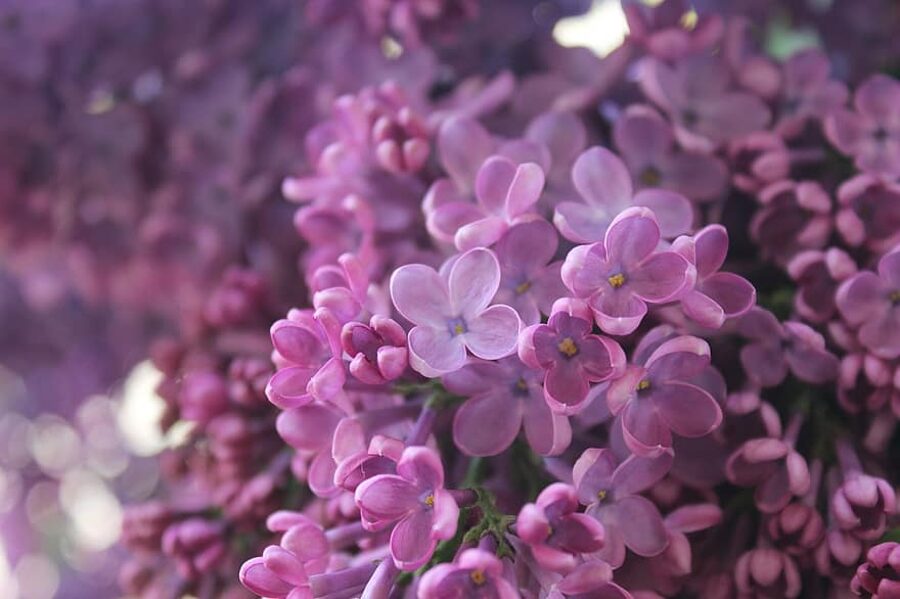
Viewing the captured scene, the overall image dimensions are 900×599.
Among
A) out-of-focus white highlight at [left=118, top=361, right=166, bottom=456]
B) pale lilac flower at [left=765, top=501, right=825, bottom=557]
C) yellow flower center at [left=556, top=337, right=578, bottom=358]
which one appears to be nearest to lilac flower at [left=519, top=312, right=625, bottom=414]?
yellow flower center at [left=556, top=337, right=578, bottom=358]

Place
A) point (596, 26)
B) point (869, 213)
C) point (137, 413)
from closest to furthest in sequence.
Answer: point (869, 213)
point (596, 26)
point (137, 413)

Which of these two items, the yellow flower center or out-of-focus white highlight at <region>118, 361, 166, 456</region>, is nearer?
the yellow flower center

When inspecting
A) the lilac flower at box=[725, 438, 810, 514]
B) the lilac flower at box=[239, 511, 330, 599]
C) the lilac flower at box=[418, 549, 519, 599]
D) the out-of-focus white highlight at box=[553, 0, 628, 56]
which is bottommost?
the lilac flower at box=[725, 438, 810, 514]

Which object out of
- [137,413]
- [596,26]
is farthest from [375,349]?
[137,413]

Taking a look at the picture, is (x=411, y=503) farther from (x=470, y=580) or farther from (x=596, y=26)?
(x=596, y=26)

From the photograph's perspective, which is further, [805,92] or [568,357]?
[805,92]

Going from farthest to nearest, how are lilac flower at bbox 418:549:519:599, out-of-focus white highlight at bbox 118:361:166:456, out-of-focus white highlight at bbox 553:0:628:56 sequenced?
out-of-focus white highlight at bbox 118:361:166:456, out-of-focus white highlight at bbox 553:0:628:56, lilac flower at bbox 418:549:519:599

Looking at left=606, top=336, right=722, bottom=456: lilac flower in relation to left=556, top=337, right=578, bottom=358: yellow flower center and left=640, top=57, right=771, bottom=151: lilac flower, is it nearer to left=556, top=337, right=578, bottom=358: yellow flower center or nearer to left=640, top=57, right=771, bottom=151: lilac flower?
left=556, top=337, right=578, bottom=358: yellow flower center

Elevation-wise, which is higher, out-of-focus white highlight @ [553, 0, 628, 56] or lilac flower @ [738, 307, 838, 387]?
out-of-focus white highlight @ [553, 0, 628, 56]

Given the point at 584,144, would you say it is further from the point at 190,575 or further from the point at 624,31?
the point at 190,575
